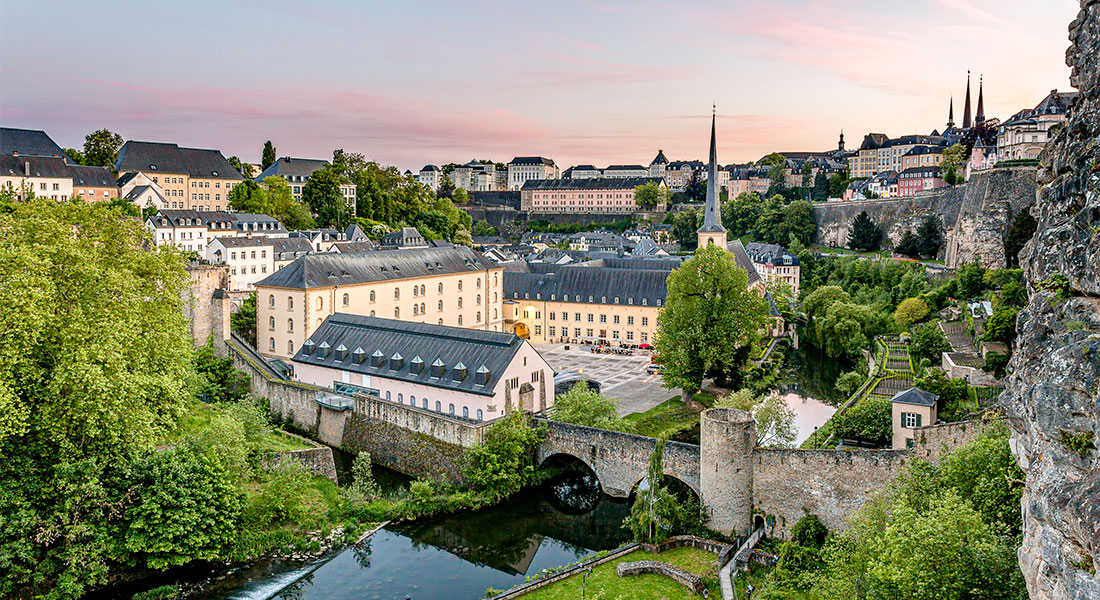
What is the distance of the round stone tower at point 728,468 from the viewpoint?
22.6 metres

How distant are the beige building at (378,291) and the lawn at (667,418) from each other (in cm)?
1707

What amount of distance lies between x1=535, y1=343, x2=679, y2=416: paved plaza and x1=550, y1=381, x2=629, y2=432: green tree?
215 inches

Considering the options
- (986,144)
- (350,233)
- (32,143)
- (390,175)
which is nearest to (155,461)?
(350,233)

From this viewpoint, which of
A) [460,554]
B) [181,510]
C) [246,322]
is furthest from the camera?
[246,322]

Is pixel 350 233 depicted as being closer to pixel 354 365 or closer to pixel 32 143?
pixel 32 143

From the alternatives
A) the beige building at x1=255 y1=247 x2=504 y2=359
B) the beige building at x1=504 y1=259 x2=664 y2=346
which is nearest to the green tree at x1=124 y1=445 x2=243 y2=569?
the beige building at x1=255 y1=247 x2=504 y2=359

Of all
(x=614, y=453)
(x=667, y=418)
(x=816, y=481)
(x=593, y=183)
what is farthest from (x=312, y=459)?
(x=593, y=183)

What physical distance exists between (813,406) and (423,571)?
78.2ft

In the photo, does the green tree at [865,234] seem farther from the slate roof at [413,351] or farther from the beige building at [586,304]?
the slate roof at [413,351]

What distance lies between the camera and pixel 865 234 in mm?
80625

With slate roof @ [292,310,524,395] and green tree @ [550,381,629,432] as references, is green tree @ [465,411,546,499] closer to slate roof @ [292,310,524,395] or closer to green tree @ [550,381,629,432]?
green tree @ [550,381,629,432]

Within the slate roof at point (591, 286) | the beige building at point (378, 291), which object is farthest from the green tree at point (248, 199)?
the slate roof at point (591, 286)

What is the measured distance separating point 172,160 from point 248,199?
11.8 m

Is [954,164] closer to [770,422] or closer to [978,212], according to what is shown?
[978,212]
